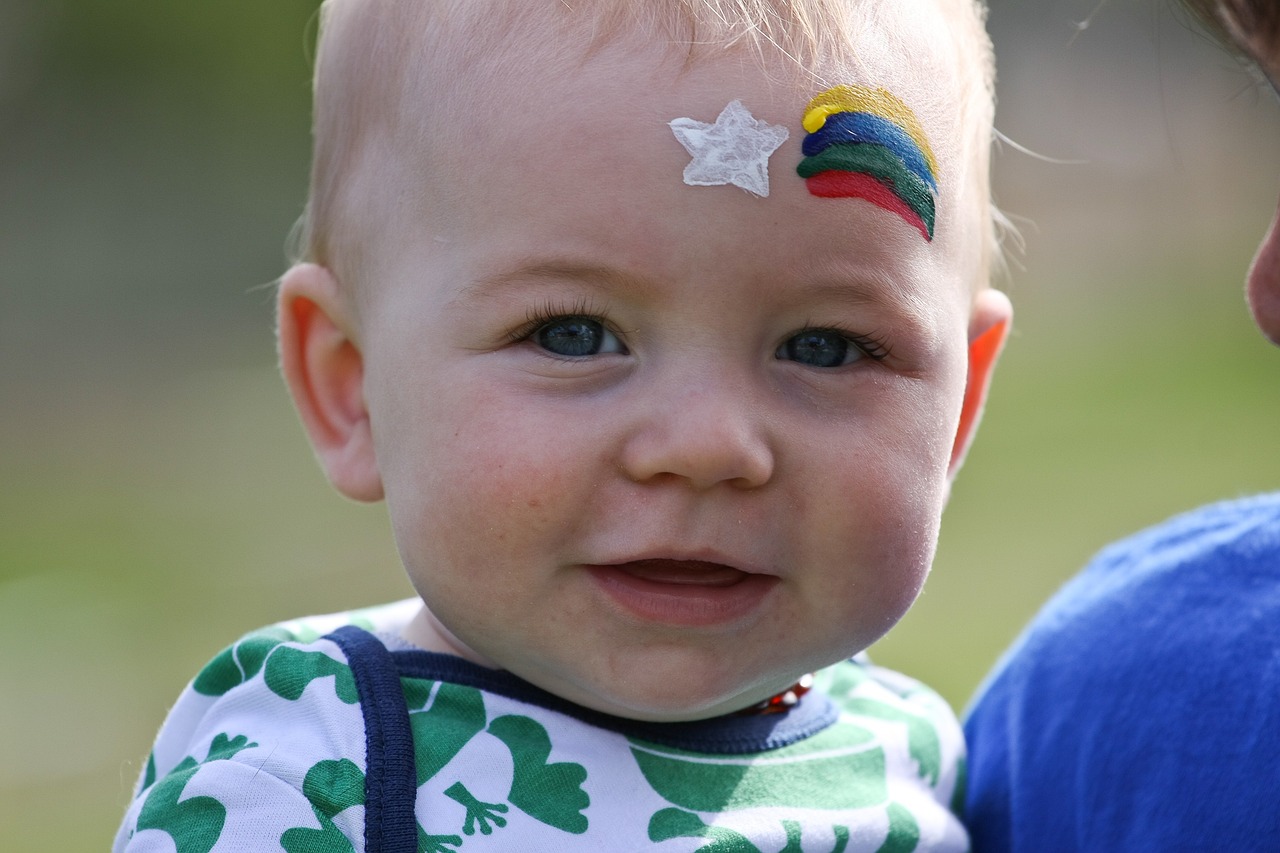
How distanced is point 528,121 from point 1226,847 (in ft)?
3.42

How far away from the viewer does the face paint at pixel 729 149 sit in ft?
4.60

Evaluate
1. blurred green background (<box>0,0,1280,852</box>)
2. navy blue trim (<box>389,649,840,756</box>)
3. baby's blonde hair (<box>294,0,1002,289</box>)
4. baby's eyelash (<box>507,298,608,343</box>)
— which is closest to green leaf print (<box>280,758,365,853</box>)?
navy blue trim (<box>389,649,840,756</box>)

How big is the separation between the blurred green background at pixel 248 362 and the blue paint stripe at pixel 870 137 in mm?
519

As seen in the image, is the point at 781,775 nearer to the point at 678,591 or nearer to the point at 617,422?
the point at 678,591

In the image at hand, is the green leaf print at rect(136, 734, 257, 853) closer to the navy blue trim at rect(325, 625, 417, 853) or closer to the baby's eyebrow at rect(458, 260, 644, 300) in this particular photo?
the navy blue trim at rect(325, 625, 417, 853)

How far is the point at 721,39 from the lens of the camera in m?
1.45

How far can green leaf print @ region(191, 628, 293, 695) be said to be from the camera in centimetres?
156

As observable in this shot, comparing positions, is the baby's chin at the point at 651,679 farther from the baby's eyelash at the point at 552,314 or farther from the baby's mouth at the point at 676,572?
the baby's eyelash at the point at 552,314

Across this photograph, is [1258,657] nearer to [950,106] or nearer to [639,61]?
[950,106]

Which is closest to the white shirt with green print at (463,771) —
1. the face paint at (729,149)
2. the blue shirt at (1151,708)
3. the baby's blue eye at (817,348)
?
the blue shirt at (1151,708)

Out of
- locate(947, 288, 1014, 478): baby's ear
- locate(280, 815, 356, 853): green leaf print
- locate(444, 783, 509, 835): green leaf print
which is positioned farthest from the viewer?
locate(947, 288, 1014, 478): baby's ear

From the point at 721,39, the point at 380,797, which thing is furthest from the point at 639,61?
the point at 380,797

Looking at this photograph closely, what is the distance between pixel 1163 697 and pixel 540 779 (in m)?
Result: 0.73

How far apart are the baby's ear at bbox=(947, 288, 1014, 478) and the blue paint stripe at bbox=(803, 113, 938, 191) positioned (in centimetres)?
30
